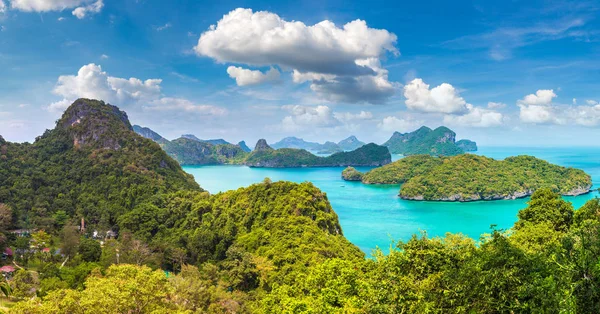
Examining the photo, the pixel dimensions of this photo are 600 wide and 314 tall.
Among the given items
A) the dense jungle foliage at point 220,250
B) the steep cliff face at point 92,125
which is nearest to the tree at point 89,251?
the dense jungle foliage at point 220,250

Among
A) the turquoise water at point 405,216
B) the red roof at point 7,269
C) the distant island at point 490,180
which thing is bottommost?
the turquoise water at point 405,216

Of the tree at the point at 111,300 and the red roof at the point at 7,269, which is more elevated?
the tree at the point at 111,300

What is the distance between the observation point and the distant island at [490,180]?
72.8 metres

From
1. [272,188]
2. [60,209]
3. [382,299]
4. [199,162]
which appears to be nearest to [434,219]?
[272,188]

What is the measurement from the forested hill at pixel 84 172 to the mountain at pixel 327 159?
348ft

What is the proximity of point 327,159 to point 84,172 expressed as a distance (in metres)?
129

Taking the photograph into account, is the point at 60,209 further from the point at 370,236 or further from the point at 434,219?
the point at 434,219

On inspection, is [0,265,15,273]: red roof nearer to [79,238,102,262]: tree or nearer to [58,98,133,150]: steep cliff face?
[79,238,102,262]: tree

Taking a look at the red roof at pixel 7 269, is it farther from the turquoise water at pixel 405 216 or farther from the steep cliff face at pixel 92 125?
the steep cliff face at pixel 92 125

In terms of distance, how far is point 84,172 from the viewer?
5384 centimetres

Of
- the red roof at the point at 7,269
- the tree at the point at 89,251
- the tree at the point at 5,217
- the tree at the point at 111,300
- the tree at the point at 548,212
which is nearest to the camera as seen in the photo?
the tree at the point at 111,300

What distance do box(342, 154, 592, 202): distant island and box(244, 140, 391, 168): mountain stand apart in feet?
257

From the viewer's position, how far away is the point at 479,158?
8619cm

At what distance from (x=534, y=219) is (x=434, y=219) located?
35.8 metres
